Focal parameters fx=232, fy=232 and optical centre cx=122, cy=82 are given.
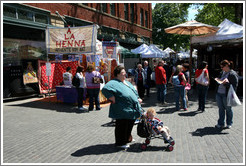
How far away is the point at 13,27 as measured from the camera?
1201 centimetres

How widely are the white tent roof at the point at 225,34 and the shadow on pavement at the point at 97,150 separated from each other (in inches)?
357

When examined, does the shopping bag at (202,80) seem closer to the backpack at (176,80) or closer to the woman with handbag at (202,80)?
the woman with handbag at (202,80)

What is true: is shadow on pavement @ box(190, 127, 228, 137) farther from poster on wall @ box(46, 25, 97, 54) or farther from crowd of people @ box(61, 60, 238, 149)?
poster on wall @ box(46, 25, 97, 54)

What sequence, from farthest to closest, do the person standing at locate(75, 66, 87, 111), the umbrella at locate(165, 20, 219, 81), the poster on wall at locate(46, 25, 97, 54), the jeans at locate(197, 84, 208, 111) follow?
the umbrella at locate(165, 20, 219, 81)
the poster on wall at locate(46, 25, 97, 54)
the person standing at locate(75, 66, 87, 111)
the jeans at locate(197, 84, 208, 111)

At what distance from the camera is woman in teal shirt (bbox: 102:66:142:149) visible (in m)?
4.29

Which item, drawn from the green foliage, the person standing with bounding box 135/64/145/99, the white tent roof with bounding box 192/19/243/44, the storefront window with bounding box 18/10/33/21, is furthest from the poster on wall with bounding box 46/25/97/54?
the green foliage

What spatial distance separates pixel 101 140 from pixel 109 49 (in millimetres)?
6725

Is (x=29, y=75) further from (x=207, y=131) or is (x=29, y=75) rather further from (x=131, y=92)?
(x=207, y=131)

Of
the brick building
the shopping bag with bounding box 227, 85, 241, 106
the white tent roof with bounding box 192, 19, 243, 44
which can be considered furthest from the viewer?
the brick building

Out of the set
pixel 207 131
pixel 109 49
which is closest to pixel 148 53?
pixel 109 49

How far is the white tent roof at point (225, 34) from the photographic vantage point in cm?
1111

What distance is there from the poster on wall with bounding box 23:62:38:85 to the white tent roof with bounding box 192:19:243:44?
866cm

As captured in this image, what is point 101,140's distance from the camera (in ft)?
17.0

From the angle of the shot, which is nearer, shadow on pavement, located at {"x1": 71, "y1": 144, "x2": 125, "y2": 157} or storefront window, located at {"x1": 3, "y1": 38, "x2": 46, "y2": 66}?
shadow on pavement, located at {"x1": 71, "y1": 144, "x2": 125, "y2": 157}
